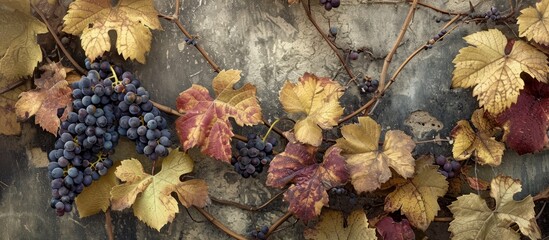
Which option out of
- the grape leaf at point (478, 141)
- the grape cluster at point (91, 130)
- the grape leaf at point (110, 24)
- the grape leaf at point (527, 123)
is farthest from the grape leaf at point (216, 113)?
the grape leaf at point (527, 123)

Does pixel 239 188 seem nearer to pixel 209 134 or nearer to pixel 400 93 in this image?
pixel 209 134

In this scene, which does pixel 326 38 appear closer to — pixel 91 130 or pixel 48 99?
pixel 91 130

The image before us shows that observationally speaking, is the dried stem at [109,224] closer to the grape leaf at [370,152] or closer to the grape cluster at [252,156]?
the grape cluster at [252,156]

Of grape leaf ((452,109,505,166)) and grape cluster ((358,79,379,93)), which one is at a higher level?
grape cluster ((358,79,379,93))

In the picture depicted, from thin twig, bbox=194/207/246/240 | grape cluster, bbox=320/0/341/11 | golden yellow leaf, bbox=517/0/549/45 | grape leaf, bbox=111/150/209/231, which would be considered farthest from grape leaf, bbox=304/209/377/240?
golden yellow leaf, bbox=517/0/549/45

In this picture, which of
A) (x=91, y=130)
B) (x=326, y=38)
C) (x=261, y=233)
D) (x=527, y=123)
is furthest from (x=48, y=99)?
(x=527, y=123)

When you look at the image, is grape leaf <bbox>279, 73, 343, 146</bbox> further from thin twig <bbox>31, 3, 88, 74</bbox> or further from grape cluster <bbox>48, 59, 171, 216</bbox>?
thin twig <bbox>31, 3, 88, 74</bbox>
